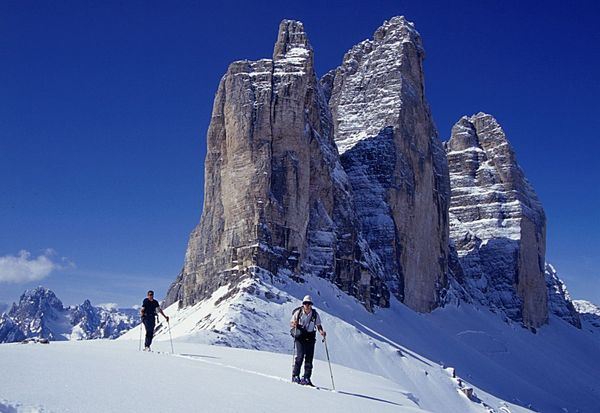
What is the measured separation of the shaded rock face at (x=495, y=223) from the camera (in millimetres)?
121812

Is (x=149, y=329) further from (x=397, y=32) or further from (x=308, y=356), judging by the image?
(x=397, y=32)

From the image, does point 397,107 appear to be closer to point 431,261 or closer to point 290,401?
point 431,261

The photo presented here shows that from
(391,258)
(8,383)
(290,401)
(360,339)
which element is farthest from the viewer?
(391,258)

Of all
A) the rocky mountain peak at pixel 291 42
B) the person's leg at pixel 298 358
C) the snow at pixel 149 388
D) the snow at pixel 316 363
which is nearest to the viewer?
the snow at pixel 149 388

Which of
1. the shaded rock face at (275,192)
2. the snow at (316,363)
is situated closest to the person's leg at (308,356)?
the snow at (316,363)

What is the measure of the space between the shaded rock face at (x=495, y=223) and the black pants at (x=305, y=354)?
106563 mm

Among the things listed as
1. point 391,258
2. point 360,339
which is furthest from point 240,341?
point 391,258

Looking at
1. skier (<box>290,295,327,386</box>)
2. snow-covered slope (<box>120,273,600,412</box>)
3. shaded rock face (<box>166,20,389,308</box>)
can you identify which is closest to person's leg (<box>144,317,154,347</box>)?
snow-covered slope (<box>120,273,600,412</box>)

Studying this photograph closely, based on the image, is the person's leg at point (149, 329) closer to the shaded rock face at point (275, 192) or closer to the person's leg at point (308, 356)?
the person's leg at point (308, 356)

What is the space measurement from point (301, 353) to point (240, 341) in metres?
31.1

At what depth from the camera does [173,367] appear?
11344mm

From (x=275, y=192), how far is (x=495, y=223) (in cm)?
7882

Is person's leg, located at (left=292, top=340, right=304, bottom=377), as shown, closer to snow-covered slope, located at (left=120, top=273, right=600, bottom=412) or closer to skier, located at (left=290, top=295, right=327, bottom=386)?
skier, located at (left=290, top=295, right=327, bottom=386)

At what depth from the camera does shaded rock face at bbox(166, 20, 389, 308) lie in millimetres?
60688
